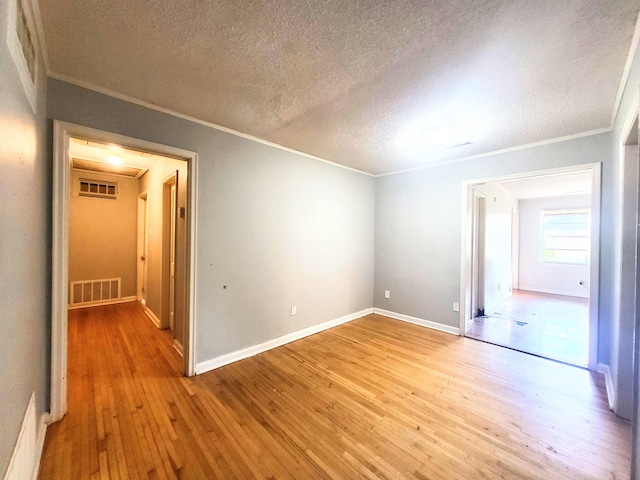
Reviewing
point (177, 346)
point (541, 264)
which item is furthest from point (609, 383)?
point (541, 264)

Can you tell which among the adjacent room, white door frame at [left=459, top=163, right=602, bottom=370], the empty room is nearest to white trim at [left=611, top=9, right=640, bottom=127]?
the empty room

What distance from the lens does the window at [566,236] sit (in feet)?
20.3

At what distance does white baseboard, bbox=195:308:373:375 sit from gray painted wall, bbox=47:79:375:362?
64 mm

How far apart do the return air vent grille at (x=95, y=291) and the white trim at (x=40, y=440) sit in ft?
12.7

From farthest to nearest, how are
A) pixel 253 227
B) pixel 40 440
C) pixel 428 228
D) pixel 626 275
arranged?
pixel 428 228 → pixel 253 227 → pixel 626 275 → pixel 40 440

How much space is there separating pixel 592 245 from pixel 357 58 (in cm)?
303

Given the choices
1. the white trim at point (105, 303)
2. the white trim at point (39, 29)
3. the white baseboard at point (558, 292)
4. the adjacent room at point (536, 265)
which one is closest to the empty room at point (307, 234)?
the white trim at point (39, 29)

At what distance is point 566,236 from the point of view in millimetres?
6434

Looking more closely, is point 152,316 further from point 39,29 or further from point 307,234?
point 39,29

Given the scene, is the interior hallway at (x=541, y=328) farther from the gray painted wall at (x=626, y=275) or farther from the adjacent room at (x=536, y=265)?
the gray painted wall at (x=626, y=275)

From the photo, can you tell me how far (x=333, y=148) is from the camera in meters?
3.24

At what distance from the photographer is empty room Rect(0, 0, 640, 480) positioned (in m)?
1.32

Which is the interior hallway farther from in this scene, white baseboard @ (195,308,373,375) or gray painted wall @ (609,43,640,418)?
white baseboard @ (195,308,373,375)

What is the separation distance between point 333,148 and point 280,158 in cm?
69
